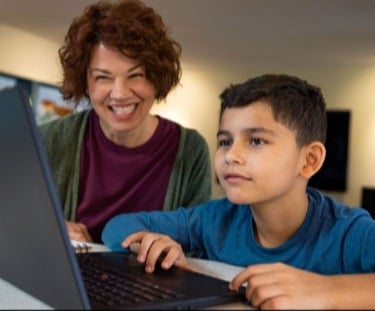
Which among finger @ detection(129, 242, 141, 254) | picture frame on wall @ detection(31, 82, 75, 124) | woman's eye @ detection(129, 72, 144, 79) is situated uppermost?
picture frame on wall @ detection(31, 82, 75, 124)

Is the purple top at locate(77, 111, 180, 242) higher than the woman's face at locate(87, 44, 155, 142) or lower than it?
lower

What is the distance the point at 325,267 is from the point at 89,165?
27.3 inches

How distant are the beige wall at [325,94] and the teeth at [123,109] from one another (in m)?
0.20

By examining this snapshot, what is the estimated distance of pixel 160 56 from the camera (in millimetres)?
1208

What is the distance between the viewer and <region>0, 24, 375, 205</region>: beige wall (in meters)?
1.58

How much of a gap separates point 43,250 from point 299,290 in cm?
24

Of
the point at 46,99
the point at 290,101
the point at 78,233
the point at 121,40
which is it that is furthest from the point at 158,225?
the point at 46,99

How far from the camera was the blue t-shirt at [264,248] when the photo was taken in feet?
2.47

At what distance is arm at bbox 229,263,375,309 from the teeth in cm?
71

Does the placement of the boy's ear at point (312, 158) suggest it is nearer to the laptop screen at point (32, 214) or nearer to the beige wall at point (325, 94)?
the beige wall at point (325, 94)

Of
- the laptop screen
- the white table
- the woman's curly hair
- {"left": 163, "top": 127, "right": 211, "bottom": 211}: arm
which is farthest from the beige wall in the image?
the laptop screen

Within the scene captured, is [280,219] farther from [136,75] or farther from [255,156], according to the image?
[136,75]

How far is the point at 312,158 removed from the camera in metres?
0.86

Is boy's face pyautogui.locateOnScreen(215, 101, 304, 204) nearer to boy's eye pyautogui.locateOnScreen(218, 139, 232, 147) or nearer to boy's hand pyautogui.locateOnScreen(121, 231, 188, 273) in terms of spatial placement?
boy's eye pyautogui.locateOnScreen(218, 139, 232, 147)
